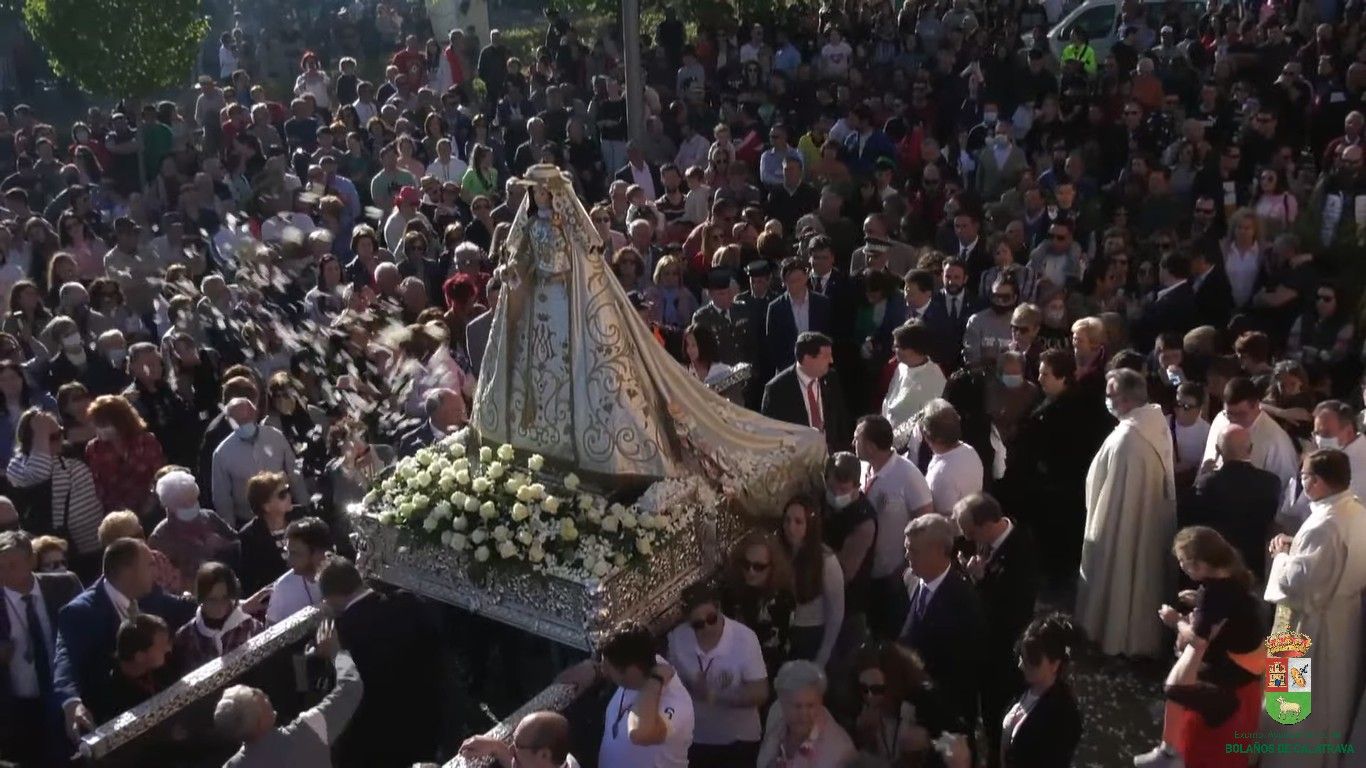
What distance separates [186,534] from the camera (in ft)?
23.8

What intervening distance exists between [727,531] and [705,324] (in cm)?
338

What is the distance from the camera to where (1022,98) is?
1605 centimetres

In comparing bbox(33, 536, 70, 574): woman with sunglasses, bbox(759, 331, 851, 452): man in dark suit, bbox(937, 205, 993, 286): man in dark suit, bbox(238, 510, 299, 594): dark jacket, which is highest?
bbox(937, 205, 993, 286): man in dark suit

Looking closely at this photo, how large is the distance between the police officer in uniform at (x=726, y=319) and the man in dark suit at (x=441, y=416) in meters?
2.23

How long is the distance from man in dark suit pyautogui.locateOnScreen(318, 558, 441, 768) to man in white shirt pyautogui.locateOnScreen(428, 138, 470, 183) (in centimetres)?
970

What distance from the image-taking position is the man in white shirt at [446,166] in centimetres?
1541

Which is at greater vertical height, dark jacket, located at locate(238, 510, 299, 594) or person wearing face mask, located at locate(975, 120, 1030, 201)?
person wearing face mask, located at locate(975, 120, 1030, 201)

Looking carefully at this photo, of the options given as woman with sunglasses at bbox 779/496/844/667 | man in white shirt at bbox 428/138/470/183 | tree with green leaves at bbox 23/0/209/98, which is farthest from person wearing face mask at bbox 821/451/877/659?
tree with green leaves at bbox 23/0/209/98

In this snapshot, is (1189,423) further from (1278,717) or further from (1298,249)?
(1298,249)

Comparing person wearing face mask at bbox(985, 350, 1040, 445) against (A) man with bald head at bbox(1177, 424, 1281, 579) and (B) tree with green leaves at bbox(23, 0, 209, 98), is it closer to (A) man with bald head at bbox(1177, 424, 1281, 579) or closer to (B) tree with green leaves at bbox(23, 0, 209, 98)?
(A) man with bald head at bbox(1177, 424, 1281, 579)

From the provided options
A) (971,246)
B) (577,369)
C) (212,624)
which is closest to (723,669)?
(577,369)

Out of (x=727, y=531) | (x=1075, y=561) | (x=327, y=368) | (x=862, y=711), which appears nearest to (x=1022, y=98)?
(x=1075, y=561)

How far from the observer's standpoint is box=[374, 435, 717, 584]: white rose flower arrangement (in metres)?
6.06

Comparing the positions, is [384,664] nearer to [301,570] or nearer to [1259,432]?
[301,570]
